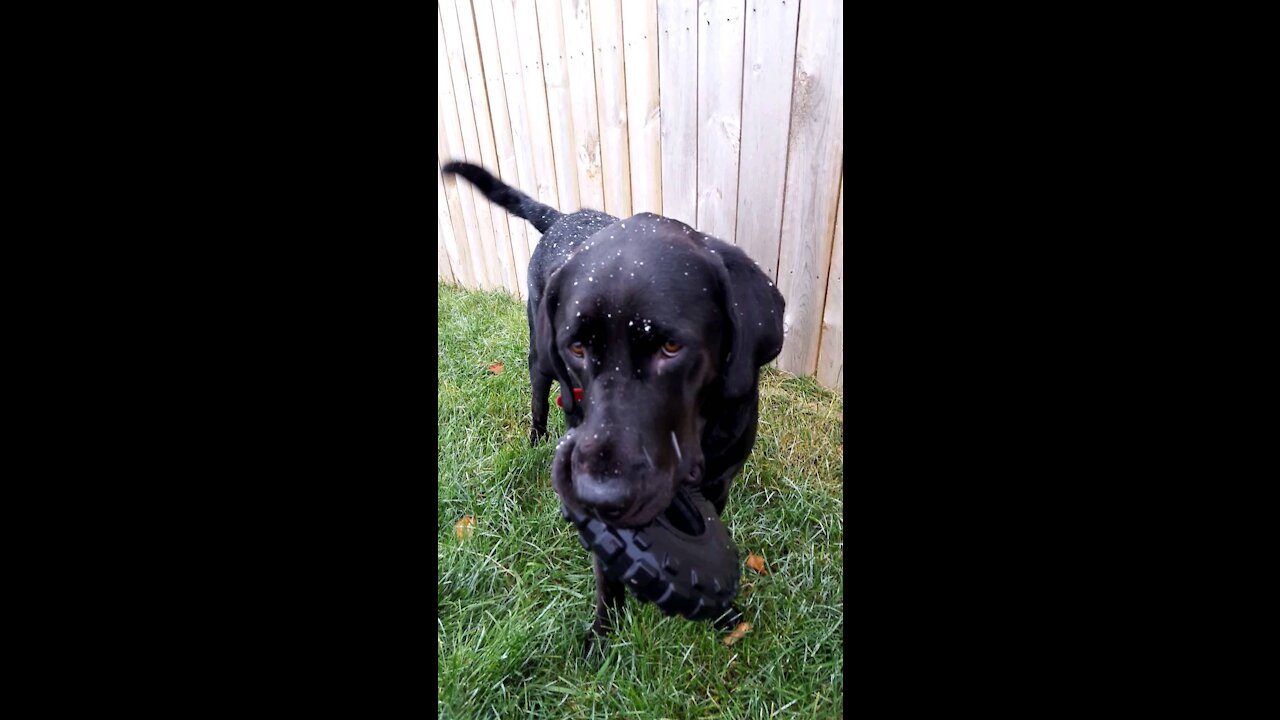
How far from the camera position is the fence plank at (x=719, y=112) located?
3.12 meters

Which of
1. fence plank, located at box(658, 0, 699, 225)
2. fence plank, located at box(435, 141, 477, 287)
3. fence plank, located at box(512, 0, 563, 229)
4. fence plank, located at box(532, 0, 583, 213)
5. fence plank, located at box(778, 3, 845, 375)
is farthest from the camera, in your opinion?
fence plank, located at box(435, 141, 477, 287)

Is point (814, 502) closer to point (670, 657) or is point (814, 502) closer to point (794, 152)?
point (670, 657)

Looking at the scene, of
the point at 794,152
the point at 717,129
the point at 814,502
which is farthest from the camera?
the point at 717,129

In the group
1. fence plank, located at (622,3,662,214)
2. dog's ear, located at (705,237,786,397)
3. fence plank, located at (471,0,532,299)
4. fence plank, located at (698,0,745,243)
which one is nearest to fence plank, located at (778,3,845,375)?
fence plank, located at (698,0,745,243)

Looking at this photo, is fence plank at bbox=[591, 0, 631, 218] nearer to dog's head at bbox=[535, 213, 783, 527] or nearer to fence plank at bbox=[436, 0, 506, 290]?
fence plank at bbox=[436, 0, 506, 290]

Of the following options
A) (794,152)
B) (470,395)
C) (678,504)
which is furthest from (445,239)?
(678,504)

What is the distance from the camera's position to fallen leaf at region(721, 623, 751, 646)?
6.73 feet

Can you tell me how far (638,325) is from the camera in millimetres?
1749

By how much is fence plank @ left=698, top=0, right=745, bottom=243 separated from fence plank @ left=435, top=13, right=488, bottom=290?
2341mm

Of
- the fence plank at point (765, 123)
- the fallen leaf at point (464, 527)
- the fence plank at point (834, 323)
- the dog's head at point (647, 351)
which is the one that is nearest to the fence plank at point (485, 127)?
the fence plank at point (765, 123)

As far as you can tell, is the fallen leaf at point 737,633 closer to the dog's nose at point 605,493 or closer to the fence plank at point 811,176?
the dog's nose at point 605,493

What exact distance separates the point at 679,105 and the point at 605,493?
2.66m

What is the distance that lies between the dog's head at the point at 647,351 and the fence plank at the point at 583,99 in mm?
2263

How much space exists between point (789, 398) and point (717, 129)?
161cm
